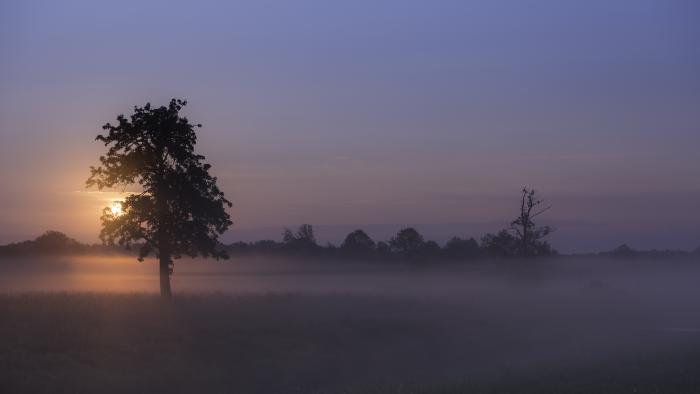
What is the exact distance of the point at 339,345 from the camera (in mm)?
36844

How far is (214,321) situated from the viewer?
37.6 m

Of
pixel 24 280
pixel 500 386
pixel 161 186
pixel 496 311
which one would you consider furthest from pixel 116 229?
pixel 24 280

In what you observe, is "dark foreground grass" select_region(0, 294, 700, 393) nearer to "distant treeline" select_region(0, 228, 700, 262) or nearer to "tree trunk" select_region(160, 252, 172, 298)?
"tree trunk" select_region(160, 252, 172, 298)

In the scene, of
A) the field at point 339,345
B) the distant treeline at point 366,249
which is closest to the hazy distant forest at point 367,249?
the distant treeline at point 366,249

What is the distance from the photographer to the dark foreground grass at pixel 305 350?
2709cm

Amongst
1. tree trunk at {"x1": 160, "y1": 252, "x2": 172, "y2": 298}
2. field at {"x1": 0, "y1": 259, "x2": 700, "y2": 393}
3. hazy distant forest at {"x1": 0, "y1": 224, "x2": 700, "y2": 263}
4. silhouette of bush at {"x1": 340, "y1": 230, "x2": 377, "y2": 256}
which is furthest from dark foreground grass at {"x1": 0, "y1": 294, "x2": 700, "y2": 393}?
silhouette of bush at {"x1": 340, "y1": 230, "x2": 377, "y2": 256}

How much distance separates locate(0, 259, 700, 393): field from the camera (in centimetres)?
2745

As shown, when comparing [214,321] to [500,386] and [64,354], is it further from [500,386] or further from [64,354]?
[500,386]

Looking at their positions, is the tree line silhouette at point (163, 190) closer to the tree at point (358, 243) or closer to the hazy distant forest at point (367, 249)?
the hazy distant forest at point (367, 249)

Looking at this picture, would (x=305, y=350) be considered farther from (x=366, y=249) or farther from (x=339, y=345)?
(x=366, y=249)

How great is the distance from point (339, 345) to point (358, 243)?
4500 inches

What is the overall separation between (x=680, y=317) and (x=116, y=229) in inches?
1342

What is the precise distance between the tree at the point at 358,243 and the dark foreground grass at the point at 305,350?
95560 millimetres

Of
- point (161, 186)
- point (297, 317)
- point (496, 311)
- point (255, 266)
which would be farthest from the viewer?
point (255, 266)
